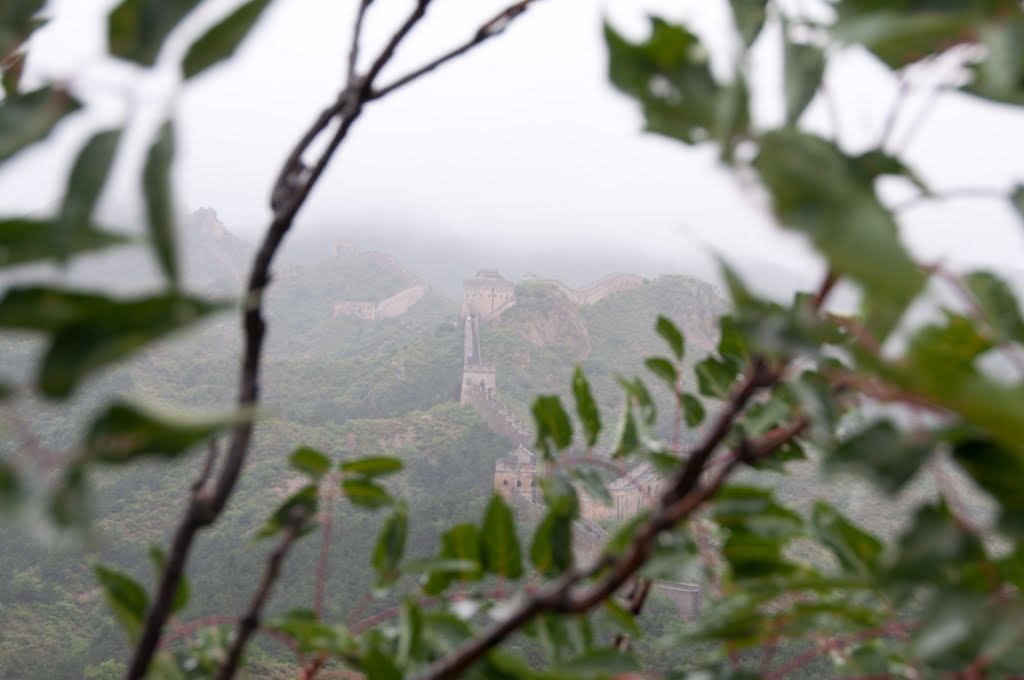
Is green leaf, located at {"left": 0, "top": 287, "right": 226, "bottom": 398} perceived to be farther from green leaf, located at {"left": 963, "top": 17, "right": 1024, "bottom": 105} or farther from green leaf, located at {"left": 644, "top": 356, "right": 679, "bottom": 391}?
green leaf, located at {"left": 644, "top": 356, "right": 679, "bottom": 391}

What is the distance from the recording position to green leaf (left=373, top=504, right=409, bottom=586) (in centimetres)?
40

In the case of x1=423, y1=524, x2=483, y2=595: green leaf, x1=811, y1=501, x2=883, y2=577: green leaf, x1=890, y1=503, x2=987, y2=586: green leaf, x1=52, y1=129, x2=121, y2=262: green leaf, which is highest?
x1=52, y1=129, x2=121, y2=262: green leaf

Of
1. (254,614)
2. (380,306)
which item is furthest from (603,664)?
(380,306)

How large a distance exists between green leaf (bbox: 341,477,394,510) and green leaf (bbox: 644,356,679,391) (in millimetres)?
184

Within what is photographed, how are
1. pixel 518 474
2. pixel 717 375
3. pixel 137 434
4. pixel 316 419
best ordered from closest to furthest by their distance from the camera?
pixel 137 434, pixel 717 375, pixel 518 474, pixel 316 419

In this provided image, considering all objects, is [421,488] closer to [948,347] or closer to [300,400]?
[300,400]

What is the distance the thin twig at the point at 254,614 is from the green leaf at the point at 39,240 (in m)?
0.17

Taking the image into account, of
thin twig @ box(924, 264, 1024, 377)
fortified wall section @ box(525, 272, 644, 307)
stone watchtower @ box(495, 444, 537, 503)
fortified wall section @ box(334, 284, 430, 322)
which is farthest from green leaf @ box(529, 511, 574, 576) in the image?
fortified wall section @ box(334, 284, 430, 322)

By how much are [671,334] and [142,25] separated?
0.36 metres

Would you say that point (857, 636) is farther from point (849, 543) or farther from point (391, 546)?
point (391, 546)

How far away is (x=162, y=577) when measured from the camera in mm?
328

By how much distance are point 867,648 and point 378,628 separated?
264 mm

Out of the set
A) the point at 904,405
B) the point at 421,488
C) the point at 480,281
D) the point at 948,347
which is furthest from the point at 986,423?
the point at 480,281

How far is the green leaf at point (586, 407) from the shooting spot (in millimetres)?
463
